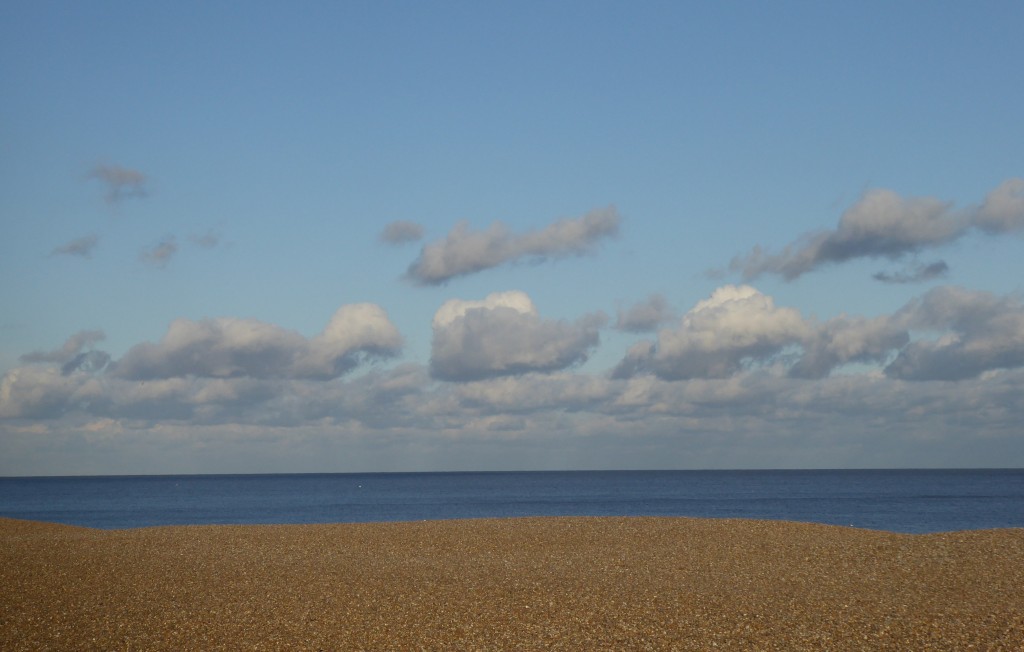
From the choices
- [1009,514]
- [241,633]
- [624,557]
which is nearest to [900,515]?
[1009,514]

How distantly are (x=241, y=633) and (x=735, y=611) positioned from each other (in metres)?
8.40

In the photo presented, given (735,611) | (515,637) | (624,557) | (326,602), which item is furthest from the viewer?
Answer: (624,557)

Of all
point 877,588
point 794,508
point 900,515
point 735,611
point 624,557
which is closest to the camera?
point 735,611

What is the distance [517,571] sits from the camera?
67.4 feet

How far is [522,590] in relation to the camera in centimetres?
1794

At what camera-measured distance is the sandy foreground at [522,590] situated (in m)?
14.8

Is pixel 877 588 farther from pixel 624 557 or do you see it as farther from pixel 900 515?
pixel 900 515

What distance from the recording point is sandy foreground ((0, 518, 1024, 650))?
48.5 ft

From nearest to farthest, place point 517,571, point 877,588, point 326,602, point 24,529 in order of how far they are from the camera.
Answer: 1. point 326,602
2. point 877,588
3. point 517,571
4. point 24,529

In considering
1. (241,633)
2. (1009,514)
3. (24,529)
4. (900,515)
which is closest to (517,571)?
(241,633)

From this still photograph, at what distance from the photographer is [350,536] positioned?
27.9 meters

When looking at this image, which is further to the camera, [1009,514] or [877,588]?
[1009,514]

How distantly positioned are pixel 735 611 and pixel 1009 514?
202 feet

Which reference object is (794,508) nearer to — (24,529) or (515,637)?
(24,529)
